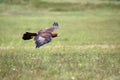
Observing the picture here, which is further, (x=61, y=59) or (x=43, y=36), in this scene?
(x=61, y=59)

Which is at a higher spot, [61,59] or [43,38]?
[43,38]

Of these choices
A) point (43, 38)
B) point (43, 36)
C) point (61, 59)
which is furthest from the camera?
point (61, 59)

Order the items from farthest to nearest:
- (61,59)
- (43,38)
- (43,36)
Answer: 1. (61,59)
2. (43,36)
3. (43,38)

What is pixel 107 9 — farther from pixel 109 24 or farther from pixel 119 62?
pixel 119 62

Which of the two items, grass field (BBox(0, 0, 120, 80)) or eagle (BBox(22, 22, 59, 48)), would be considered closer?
grass field (BBox(0, 0, 120, 80))

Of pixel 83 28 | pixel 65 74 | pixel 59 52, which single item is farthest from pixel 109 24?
pixel 65 74

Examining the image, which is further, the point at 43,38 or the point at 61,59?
the point at 61,59

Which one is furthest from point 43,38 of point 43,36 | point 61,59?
point 61,59

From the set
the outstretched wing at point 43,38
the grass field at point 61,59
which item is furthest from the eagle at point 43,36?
the grass field at point 61,59

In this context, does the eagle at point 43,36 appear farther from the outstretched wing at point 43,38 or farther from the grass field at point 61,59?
the grass field at point 61,59

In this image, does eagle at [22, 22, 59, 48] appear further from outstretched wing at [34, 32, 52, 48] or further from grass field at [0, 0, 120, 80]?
grass field at [0, 0, 120, 80]

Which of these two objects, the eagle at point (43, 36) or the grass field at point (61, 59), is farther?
the eagle at point (43, 36)

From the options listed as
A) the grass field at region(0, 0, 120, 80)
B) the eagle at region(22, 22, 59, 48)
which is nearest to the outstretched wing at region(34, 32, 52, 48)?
the eagle at region(22, 22, 59, 48)

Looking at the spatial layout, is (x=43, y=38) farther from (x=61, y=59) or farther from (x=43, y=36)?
(x=61, y=59)
